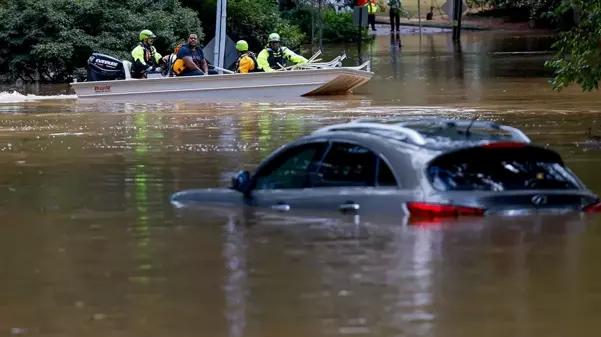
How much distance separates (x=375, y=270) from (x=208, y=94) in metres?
20.6

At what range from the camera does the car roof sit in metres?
9.93

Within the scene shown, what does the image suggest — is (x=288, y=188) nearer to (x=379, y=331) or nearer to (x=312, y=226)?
(x=312, y=226)

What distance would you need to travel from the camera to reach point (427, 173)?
9703 millimetres

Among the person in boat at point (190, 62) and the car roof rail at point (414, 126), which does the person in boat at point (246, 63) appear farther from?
the car roof rail at point (414, 126)

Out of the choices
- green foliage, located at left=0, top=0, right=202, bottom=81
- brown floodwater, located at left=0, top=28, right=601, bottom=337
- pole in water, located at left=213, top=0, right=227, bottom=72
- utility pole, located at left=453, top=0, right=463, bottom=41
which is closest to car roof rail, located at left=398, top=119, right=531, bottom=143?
brown floodwater, located at left=0, top=28, right=601, bottom=337

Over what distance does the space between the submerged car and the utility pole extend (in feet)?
146

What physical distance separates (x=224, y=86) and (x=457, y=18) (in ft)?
94.7

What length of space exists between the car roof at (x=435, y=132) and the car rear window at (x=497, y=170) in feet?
0.33

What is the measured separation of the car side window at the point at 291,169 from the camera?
10656 millimetres

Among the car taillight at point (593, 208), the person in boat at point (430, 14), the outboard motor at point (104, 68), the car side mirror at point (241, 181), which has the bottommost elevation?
the car taillight at point (593, 208)

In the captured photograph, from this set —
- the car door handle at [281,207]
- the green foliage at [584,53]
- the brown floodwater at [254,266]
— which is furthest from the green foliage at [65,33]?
the car door handle at [281,207]

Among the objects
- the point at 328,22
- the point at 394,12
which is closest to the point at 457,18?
the point at 394,12

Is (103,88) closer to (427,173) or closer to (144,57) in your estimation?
(144,57)

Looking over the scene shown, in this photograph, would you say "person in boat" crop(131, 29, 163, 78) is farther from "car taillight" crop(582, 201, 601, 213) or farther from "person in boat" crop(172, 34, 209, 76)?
"car taillight" crop(582, 201, 601, 213)
